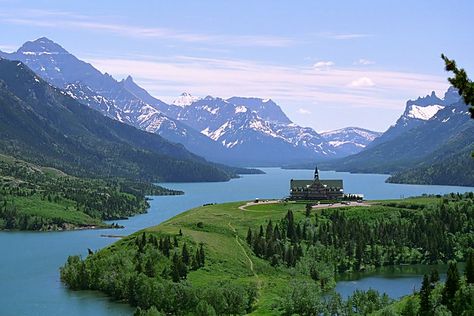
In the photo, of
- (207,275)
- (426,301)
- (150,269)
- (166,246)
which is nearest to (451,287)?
(426,301)

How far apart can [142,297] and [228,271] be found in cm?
2956

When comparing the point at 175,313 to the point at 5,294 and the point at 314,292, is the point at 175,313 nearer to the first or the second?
the point at 314,292

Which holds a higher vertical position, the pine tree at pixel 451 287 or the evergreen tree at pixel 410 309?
the pine tree at pixel 451 287

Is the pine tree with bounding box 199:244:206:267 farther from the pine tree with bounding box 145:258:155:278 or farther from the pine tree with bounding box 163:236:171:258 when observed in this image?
the pine tree with bounding box 145:258:155:278

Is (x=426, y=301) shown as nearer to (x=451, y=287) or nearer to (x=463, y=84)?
(x=451, y=287)

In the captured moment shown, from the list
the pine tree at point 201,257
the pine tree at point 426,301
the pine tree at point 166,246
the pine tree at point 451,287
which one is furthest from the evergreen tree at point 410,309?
the pine tree at point 166,246

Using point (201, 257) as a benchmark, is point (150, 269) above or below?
below

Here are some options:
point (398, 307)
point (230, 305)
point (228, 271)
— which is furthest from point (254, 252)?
point (398, 307)

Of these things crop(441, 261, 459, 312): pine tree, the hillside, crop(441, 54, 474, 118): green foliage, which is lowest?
the hillside

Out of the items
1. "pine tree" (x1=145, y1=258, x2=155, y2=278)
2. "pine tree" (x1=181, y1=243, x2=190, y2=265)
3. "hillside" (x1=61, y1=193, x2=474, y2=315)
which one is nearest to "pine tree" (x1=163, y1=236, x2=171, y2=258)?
"hillside" (x1=61, y1=193, x2=474, y2=315)

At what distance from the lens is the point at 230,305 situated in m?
135

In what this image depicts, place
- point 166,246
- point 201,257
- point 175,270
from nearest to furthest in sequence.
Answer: point 175,270 < point 201,257 < point 166,246

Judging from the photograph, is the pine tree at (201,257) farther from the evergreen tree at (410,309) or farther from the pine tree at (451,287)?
the pine tree at (451,287)

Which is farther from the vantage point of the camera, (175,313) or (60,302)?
(60,302)
